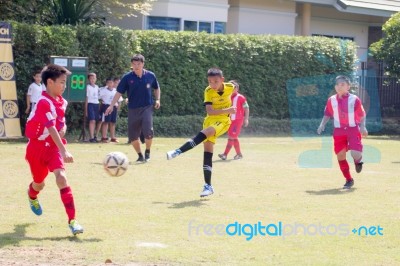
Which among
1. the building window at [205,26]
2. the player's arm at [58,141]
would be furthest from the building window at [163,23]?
the player's arm at [58,141]

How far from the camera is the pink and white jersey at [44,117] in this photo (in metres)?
9.23

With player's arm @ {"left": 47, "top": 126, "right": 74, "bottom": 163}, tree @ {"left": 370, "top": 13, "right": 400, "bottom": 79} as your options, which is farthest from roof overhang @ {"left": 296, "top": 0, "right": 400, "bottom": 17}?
player's arm @ {"left": 47, "top": 126, "right": 74, "bottom": 163}

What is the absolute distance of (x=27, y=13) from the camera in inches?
1022

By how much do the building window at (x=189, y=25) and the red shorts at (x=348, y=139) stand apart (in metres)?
16.7

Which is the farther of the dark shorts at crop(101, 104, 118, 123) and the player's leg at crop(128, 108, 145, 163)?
the dark shorts at crop(101, 104, 118, 123)

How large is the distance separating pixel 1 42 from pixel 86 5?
5312 millimetres

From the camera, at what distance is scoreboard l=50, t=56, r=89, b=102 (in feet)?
72.3

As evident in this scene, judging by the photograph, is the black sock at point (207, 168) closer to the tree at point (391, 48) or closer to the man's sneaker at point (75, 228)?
the man's sneaker at point (75, 228)

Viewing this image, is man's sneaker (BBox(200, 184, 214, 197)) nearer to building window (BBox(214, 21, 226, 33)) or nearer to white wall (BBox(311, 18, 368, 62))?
building window (BBox(214, 21, 226, 33))

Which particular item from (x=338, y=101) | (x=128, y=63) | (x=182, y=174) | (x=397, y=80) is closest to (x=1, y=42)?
(x=128, y=63)

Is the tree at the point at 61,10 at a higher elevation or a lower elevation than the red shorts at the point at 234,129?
higher

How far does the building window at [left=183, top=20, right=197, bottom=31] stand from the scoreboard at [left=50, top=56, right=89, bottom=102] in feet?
27.3

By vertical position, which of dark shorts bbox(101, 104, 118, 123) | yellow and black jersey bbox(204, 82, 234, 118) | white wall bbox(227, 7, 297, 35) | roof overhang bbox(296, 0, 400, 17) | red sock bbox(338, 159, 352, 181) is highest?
roof overhang bbox(296, 0, 400, 17)

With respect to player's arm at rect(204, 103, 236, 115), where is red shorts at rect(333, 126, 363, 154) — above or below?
below
